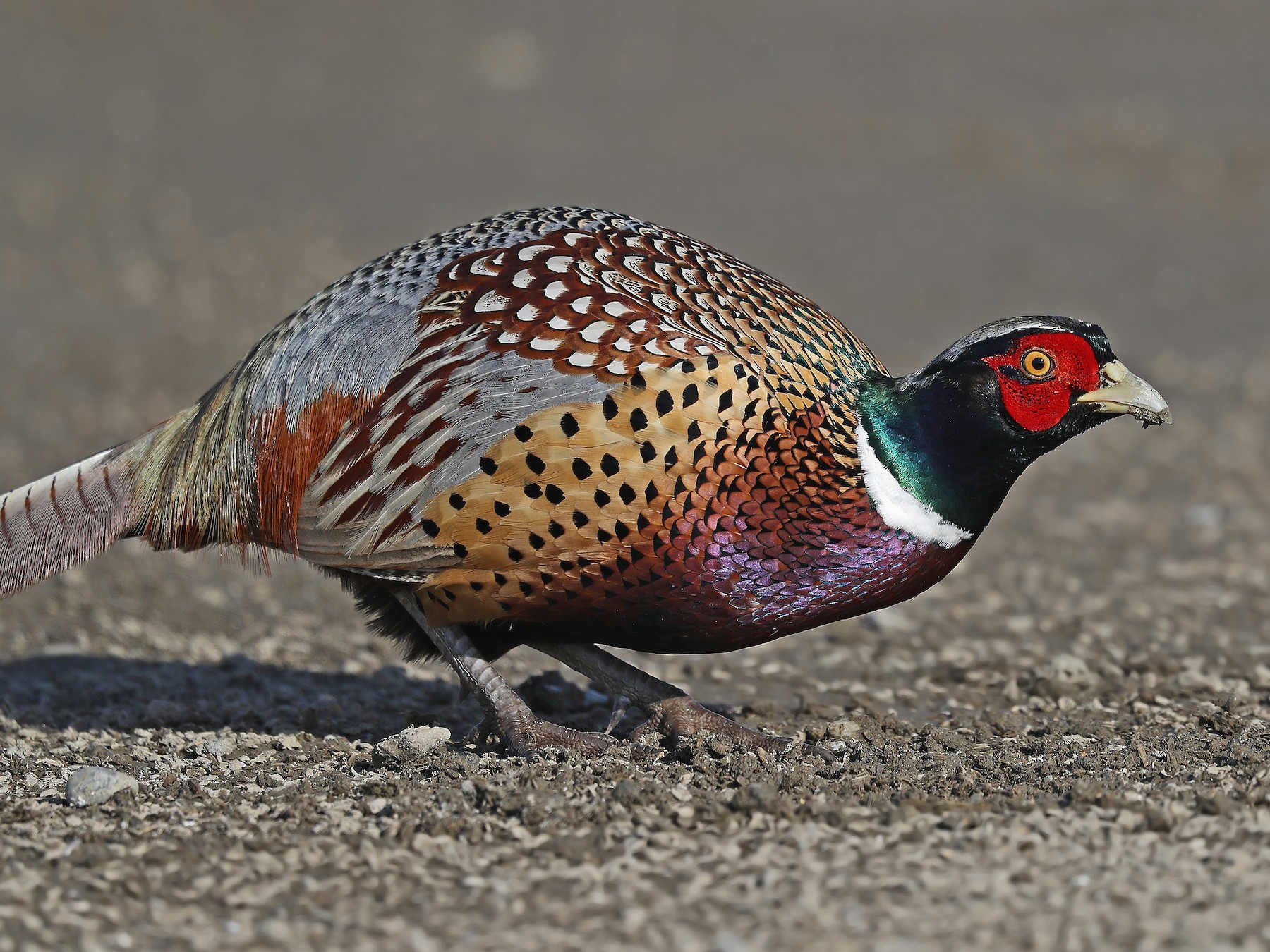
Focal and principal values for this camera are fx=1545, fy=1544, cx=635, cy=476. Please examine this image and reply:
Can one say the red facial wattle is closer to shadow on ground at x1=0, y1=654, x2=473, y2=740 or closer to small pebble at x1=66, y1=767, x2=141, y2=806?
shadow on ground at x1=0, y1=654, x2=473, y2=740

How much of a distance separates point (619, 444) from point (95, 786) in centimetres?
186

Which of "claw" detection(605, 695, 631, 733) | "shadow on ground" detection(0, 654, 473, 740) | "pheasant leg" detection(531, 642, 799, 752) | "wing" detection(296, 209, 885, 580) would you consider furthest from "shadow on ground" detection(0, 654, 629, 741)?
"wing" detection(296, 209, 885, 580)

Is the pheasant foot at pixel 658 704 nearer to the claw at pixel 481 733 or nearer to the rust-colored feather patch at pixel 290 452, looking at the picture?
the claw at pixel 481 733

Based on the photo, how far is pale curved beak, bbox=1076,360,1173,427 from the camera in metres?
4.60

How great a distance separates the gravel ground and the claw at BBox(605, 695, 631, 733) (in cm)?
42

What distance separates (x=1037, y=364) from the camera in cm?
462

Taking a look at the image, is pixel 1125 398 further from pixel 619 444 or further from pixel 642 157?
pixel 642 157

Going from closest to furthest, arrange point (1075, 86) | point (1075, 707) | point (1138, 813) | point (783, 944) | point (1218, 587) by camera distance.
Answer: point (783, 944) → point (1138, 813) → point (1075, 707) → point (1218, 587) → point (1075, 86)

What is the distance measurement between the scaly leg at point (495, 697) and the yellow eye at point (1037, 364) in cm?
181

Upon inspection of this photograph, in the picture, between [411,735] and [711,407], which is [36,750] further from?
[711,407]

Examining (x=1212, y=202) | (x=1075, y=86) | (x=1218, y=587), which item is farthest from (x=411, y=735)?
(x=1075, y=86)

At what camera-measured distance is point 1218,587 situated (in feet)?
26.1

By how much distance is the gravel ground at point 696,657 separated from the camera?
12.6ft

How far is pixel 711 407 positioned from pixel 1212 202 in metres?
13.9
